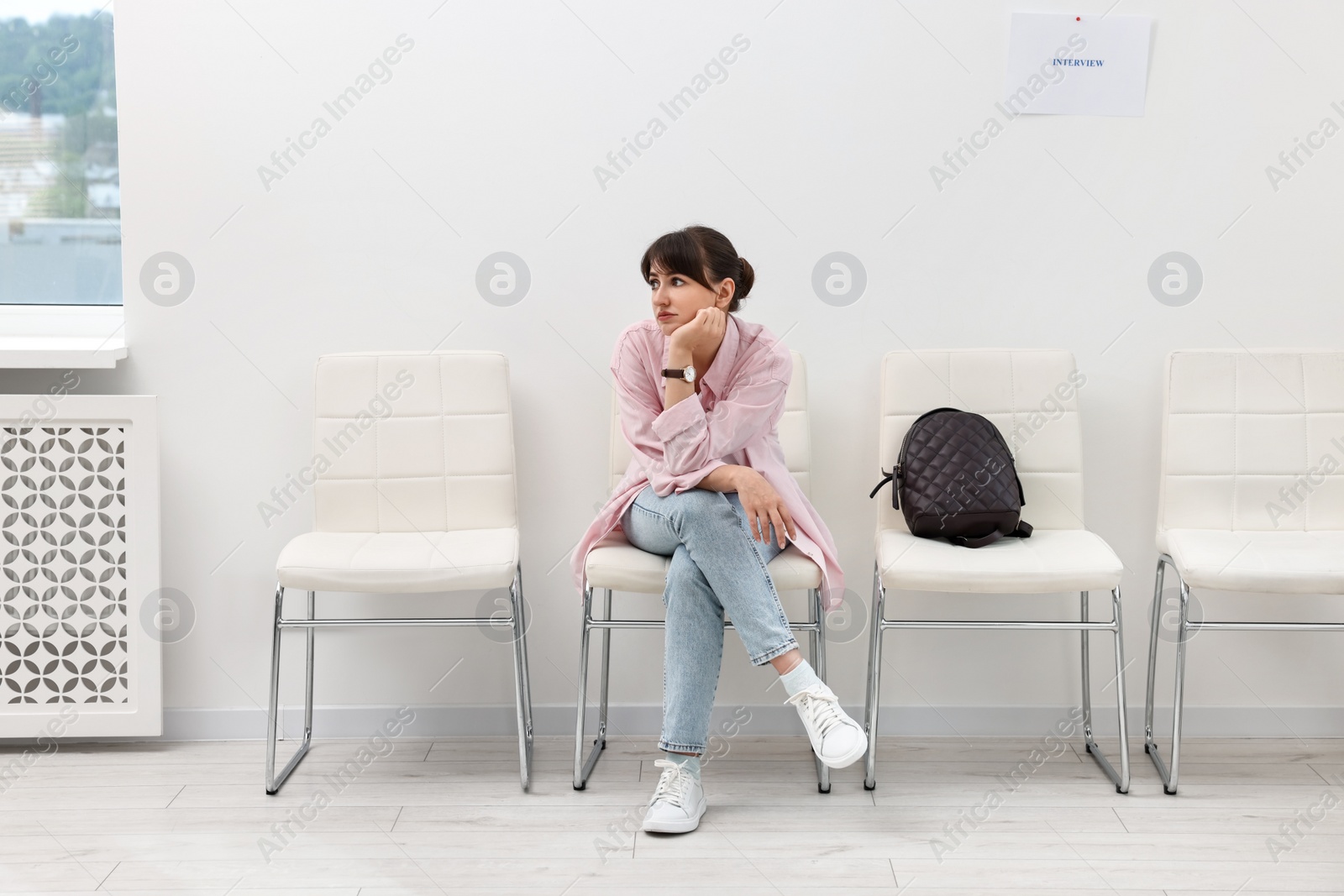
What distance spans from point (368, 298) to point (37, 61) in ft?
3.19

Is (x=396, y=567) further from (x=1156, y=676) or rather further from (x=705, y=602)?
(x=1156, y=676)

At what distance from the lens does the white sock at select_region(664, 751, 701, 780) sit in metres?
1.96

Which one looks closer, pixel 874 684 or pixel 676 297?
pixel 676 297

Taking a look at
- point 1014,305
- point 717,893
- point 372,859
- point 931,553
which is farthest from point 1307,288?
point 372,859

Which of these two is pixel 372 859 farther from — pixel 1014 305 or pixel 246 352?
pixel 1014 305

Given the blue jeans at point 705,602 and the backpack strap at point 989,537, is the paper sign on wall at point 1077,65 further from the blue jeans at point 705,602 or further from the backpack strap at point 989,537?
the blue jeans at point 705,602

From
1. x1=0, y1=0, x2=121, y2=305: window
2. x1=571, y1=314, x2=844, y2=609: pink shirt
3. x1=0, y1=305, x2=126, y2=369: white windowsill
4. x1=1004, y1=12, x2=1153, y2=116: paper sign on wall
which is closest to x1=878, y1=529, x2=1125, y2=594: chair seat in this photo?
x1=571, y1=314, x2=844, y2=609: pink shirt

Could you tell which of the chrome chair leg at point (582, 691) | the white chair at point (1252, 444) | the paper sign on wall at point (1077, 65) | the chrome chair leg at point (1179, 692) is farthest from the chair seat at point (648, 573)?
the paper sign on wall at point (1077, 65)

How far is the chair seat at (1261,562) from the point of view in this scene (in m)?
2.00

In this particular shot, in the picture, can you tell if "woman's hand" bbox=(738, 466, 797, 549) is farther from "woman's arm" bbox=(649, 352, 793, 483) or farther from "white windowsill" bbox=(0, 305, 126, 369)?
"white windowsill" bbox=(0, 305, 126, 369)

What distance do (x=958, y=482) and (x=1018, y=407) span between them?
274mm

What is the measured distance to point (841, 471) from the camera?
7.89ft

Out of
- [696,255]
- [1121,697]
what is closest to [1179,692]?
[1121,697]

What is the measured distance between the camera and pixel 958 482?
7.00 feet
